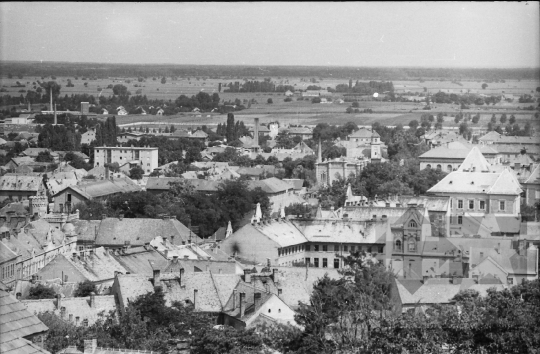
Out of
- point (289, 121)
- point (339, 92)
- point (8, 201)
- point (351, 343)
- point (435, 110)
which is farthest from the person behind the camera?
point (339, 92)

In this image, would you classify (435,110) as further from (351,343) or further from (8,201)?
(351,343)

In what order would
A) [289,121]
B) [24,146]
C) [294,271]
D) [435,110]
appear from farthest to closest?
[435,110]
[289,121]
[24,146]
[294,271]

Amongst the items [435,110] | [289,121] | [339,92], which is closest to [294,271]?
[289,121]

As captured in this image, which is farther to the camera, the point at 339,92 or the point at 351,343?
the point at 339,92

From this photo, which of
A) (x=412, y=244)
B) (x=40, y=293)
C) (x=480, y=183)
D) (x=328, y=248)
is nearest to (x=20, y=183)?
(x=480, y=183)

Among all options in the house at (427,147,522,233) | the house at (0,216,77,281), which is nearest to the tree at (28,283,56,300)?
the house at (0,216,77,281)

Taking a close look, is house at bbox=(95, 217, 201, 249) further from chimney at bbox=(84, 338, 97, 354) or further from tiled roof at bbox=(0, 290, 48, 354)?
tiled roof at bbox=(0, 290, 48, 354)

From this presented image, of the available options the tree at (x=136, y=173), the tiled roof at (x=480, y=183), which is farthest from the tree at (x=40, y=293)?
the tree at (x=136, y=173)
